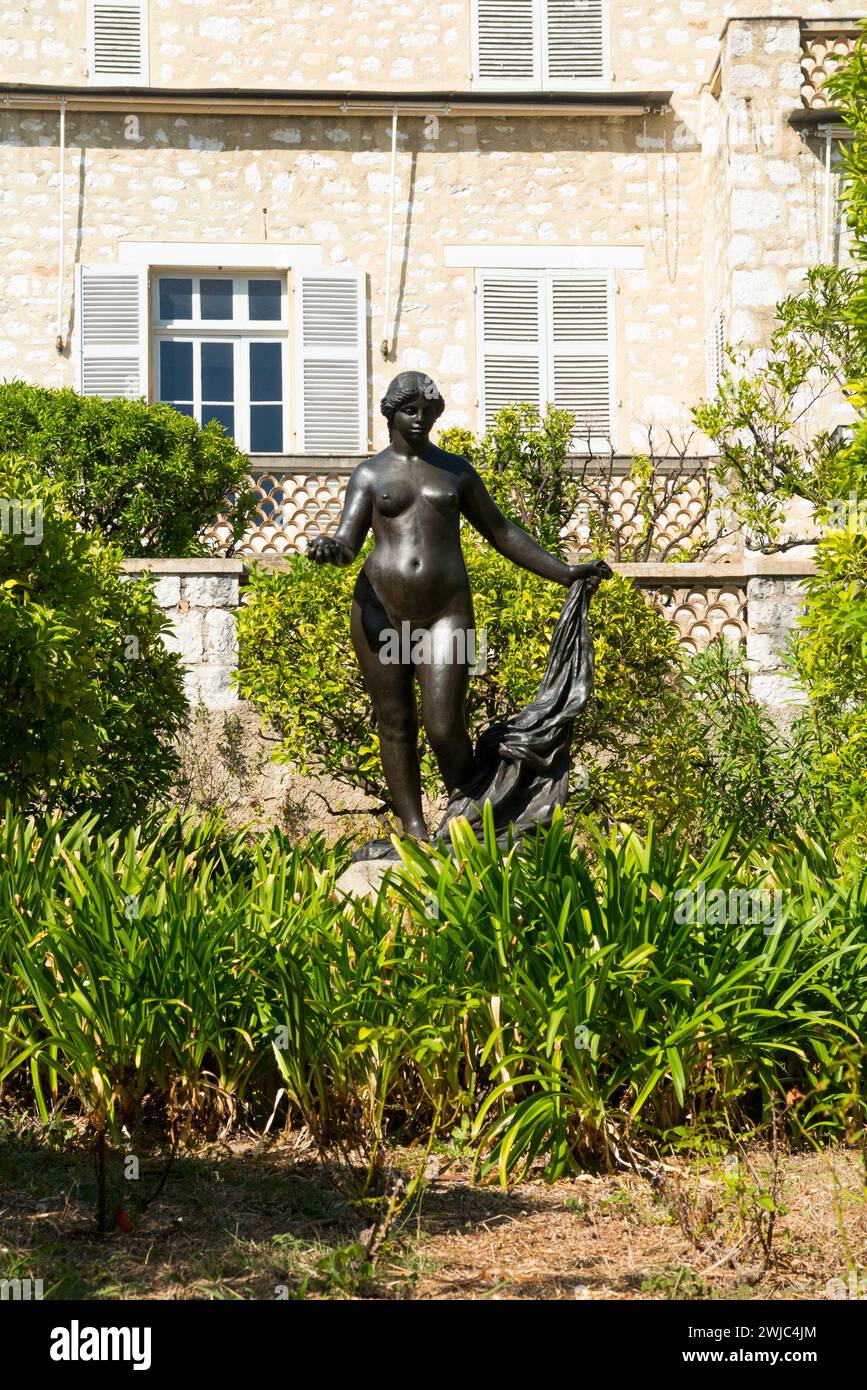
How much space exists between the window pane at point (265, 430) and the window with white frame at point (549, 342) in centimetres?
188

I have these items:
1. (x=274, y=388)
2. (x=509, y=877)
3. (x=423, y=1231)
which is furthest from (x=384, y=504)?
(x=274, y=388)

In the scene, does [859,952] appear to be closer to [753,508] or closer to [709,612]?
[709,612]

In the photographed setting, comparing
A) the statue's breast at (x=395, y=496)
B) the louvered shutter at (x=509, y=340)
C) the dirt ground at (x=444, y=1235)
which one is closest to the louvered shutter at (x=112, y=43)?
the louvered shutter at (x=509, y=340)

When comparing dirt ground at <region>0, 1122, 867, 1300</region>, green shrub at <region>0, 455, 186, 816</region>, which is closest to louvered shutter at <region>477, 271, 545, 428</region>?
green shrub at <region>0, 455, 186, 816</region>

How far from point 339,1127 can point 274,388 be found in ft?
35.3

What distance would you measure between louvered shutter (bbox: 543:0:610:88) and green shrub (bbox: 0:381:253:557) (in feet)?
19.6

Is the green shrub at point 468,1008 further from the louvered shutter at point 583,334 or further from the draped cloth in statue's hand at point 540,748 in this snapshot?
the louvered shutter at point 583,334

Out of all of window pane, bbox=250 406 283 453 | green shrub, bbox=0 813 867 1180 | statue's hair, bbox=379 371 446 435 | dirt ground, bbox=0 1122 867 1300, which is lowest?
dirt ground, bbox=0 1122 867 1300

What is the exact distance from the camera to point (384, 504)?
19.7 ft

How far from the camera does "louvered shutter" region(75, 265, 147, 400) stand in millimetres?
14180

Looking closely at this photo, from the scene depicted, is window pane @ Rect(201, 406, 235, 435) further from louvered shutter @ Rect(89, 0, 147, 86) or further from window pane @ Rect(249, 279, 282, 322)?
louvered shutter @ Rect(89, 0, 147, 86)

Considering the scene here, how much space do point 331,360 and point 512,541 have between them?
8.61 meters

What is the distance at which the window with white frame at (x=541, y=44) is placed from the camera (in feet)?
48.8
